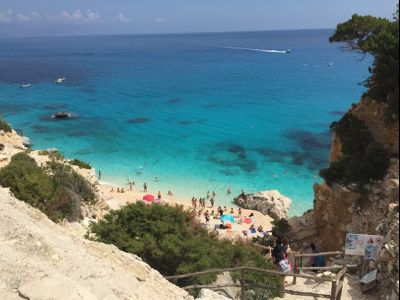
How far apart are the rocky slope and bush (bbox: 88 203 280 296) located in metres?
3.06

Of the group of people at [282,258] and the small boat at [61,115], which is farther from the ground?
the group of people at [282,258]

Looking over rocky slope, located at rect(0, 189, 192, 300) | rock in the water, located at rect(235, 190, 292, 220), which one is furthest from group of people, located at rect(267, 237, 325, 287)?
rock in the water, located at rect(235, 190, 292, 220)

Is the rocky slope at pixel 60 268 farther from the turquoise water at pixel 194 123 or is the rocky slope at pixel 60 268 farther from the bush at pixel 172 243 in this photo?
the turquoise water at pixel 194 123

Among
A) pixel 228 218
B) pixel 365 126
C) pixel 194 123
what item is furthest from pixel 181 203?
pixel 194 123

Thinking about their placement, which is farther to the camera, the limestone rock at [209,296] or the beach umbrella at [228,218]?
the beach umbrella at [228,218]

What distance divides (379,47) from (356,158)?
4352 mm

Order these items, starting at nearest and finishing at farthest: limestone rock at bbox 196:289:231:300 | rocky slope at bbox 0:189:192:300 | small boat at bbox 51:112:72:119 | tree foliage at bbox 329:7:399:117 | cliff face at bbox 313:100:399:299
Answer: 1. rocky slope at bbox 0:189:192:300
2. limestone rock at bbox 196:289:231:300
3. cliff face at bbox 313:100:399:299
4. tree foliage at bbox 329:7:399:117
5. small boat at bbox 51:112:72:119

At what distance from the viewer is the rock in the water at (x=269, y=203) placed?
96.0ft

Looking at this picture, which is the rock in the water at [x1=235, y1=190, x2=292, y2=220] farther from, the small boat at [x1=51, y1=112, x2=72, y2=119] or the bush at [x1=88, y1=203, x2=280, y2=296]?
the small boat at [x1=51, y1=112, x2=72, y2=119]

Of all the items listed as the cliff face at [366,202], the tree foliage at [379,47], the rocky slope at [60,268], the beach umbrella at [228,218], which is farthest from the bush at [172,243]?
the beach umbrella at [228,218]

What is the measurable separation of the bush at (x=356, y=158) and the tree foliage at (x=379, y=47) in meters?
1.48

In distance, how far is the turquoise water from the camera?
3641 cm

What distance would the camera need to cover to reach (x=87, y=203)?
76.5 feet

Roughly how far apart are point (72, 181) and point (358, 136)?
596 inches
